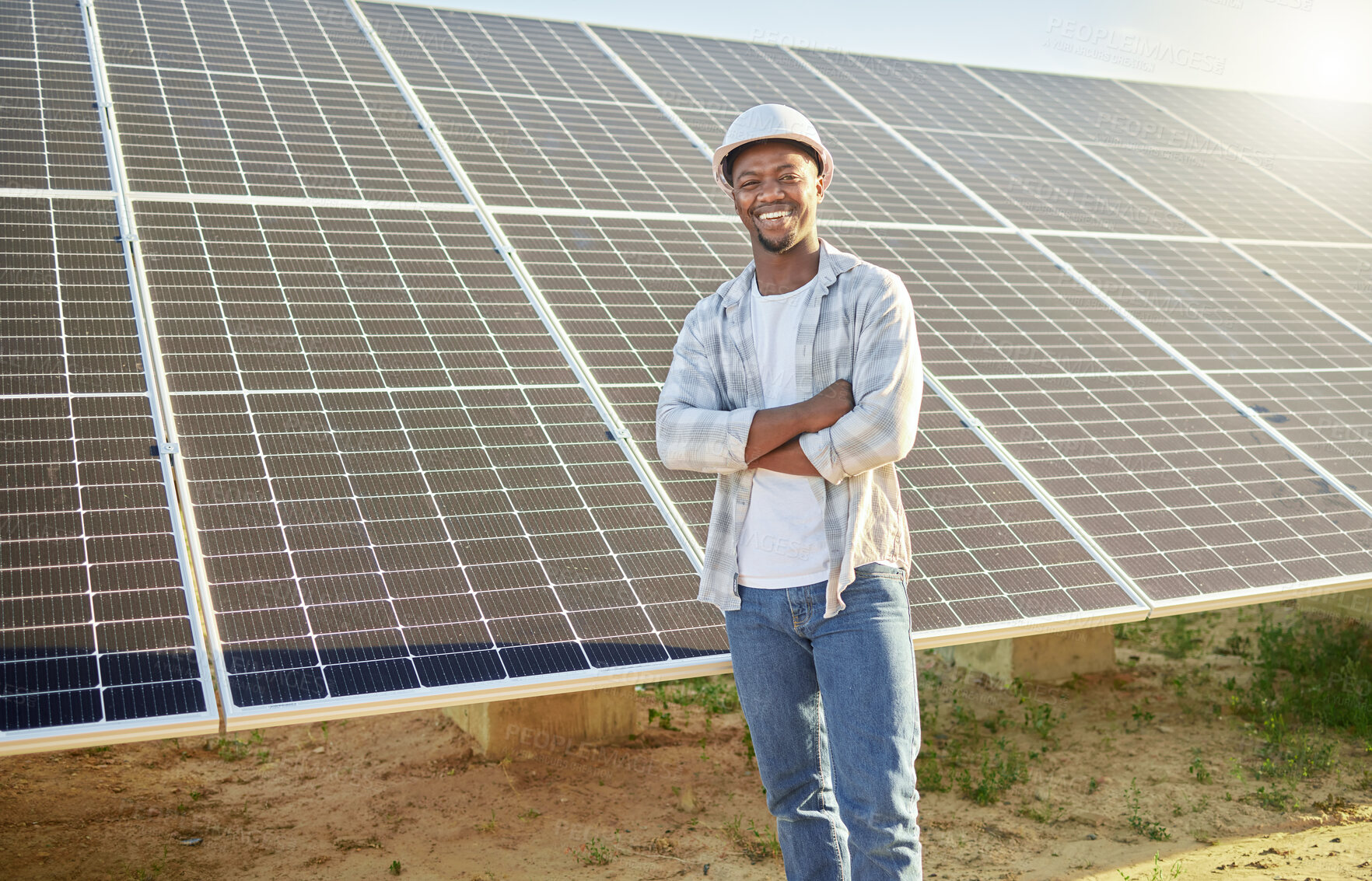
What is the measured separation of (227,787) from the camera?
8164mm

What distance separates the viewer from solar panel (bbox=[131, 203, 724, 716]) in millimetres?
4789

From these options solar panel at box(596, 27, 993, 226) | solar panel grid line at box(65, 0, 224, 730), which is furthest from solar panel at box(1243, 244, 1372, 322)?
solar panel grid line at box(65, 0, 224, 730)

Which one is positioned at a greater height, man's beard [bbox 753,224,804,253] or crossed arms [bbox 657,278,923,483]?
man's beard [bbox 753,224,804,253]

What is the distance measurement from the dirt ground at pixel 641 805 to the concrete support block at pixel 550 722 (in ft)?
0.34

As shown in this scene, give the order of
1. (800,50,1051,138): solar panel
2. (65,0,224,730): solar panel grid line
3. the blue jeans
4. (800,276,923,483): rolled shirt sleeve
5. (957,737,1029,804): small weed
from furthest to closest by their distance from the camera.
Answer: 1. (800,50,1051,138): solar panel
2. (957,737,1029,804): small weed
3. (65,0,224,730): solar panel grid line
4. (800,276,923,483): rolled shirt sleeve
5. the blue jeans

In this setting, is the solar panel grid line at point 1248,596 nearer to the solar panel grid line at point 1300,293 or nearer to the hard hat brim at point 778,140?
the hard hat brim at point 778,140

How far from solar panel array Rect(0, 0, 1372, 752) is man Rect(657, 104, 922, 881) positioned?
4.04 ft

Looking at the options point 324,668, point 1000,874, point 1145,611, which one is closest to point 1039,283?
point 1145,611

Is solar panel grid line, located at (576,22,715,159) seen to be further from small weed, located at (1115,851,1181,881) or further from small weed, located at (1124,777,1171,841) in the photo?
small weed, located at (1115,851,1181,881)

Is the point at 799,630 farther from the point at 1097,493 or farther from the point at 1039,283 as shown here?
the point at 1039,283

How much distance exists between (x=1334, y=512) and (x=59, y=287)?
8296 millimetres

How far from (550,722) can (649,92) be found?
6.32 meters

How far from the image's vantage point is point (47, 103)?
7871mm

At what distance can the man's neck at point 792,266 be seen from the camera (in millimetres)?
3943
